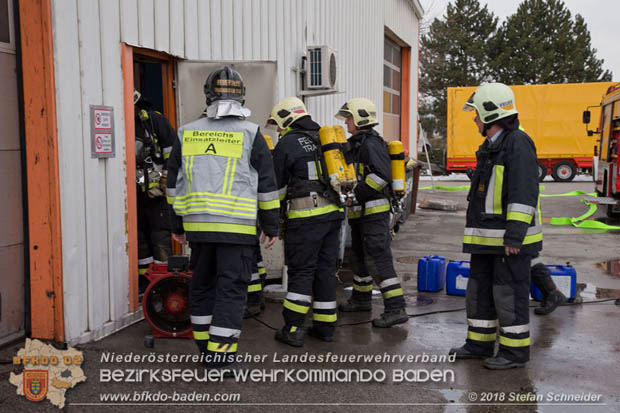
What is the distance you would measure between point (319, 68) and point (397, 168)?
91.2 inches

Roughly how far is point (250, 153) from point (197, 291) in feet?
3.42

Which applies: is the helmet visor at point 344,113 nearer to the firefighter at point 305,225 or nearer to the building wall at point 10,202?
the firefighter at point 305,225

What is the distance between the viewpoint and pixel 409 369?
14.7 feet

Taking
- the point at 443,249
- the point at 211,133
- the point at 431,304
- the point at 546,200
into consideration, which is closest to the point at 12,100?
the point at 211,133

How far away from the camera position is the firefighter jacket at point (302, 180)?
499cm

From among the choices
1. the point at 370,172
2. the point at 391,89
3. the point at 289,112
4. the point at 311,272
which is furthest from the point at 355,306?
the point at 391,89

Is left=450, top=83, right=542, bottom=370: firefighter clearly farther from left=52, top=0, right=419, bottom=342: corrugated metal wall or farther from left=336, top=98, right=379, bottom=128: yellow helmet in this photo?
left=52, top=0, right=419, bottom=342: corrugated metal wall

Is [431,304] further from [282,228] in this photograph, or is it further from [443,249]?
[443,249]

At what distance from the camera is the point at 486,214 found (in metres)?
4.50

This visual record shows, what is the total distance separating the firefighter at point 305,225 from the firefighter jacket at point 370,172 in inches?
20.5

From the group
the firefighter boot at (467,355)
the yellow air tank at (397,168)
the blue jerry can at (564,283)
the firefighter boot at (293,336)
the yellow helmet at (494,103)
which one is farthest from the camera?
the blue jerry can at (564,283)

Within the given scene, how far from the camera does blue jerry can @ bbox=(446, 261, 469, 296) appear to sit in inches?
262

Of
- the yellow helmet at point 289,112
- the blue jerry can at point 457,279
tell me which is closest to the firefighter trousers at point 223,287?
the yellow helmet at point 289,112

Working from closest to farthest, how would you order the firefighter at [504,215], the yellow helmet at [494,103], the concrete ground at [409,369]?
the concrete ground at [409,369], the firefighter at [504,215], the yellow helmet at [494,103]
